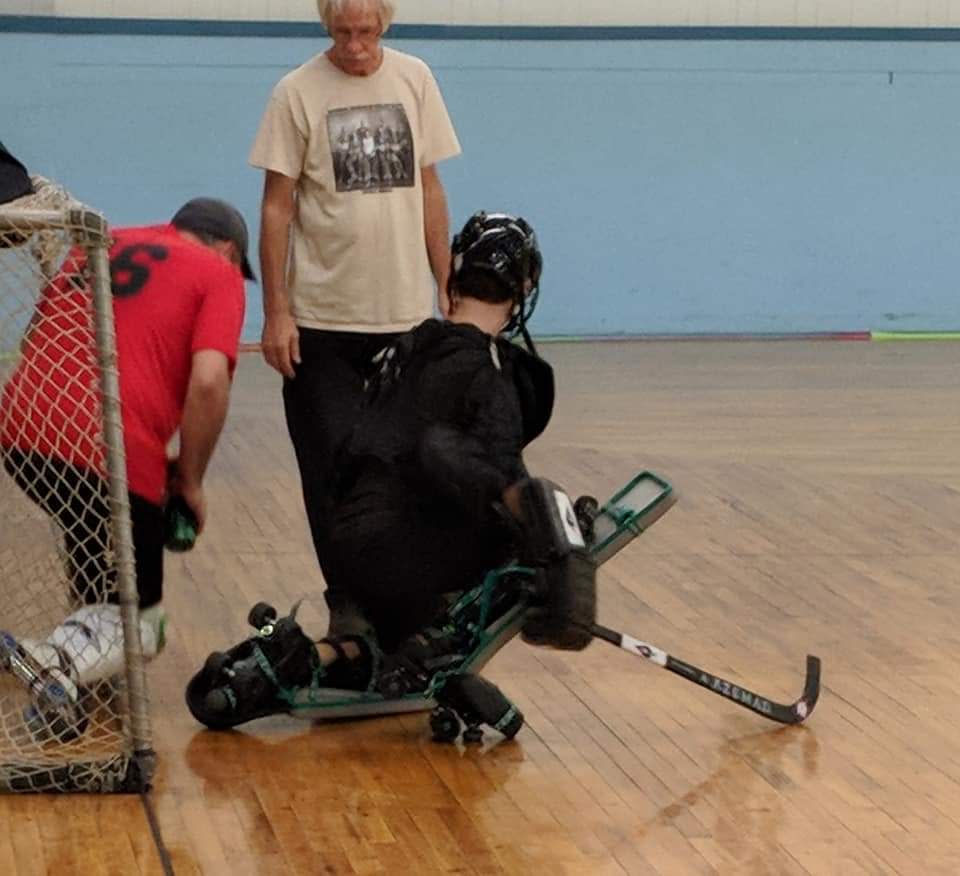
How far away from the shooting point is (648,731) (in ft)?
14.1

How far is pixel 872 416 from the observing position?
27.9 ft

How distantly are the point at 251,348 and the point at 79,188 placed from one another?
1.16 m

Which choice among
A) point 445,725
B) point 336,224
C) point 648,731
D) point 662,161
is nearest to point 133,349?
point 336,224

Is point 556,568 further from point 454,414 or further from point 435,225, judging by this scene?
point 435,225

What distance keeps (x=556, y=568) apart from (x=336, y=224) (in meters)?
1.26

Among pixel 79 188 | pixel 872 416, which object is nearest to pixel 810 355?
pixel 872 416

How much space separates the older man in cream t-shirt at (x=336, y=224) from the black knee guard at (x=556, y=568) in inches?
35.5

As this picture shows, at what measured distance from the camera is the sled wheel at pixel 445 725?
4180 mm

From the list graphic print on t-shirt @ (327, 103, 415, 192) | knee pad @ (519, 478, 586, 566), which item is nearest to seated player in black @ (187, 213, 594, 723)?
knee pad @ (519, 478, 586, 566)

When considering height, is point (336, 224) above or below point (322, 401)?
above

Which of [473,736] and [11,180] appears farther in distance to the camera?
[473,736]

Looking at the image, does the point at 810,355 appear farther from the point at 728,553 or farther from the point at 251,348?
the point at 728,553

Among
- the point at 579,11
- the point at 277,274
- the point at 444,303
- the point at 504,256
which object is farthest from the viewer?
the point at 579,11

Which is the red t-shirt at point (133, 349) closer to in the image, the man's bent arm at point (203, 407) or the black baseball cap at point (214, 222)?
the man's bent arm at point (203, 407)
